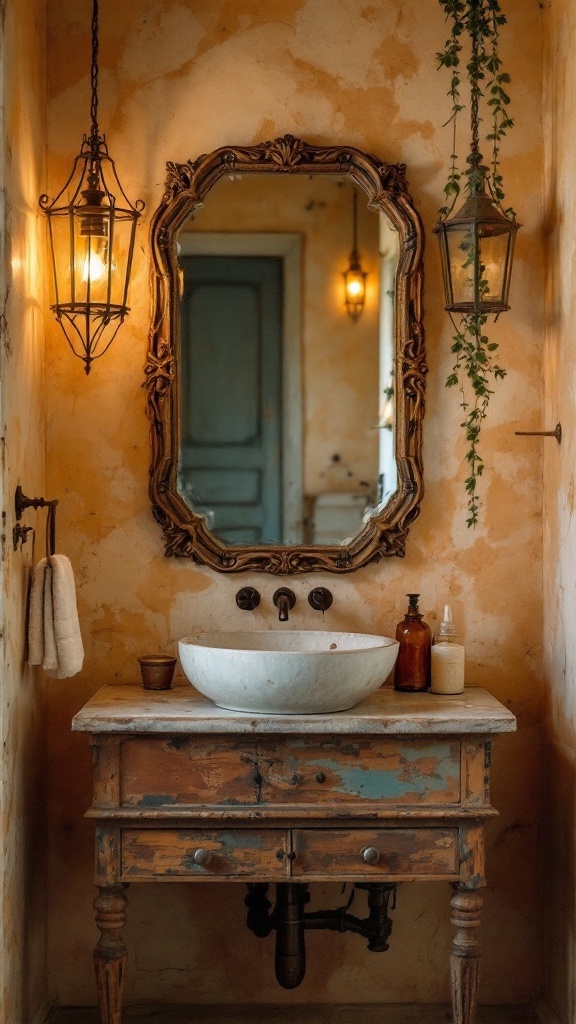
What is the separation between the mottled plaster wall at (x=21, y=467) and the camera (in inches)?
95.7

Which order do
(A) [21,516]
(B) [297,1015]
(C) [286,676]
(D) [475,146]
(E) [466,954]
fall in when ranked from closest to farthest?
1. (C) [286,676]
2. (E) [466,954]
3. (A) [21,516]
4. (D) [475,146]
5. (B) [297,1015]

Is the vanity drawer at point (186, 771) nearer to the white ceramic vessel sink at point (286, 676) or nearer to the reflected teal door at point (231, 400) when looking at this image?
the white ceramic vessel sink at point (286, 676)

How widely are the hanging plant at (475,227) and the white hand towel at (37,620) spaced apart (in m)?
1.06

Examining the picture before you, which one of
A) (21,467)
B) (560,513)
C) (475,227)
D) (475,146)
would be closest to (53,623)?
(21,467)

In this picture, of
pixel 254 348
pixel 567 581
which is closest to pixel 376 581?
pixel 567 581

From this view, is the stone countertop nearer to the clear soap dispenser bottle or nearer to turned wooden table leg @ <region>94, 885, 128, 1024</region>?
the clear soap dispenser bottle

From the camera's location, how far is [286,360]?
2.88 meters

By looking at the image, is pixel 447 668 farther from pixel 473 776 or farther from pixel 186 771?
pixel 186 771

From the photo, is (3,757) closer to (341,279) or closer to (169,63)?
(341,279)

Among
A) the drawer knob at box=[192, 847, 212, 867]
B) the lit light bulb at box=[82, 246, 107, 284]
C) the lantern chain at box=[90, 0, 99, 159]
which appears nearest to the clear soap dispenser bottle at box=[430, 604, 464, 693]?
the drawer knob at box=[192, 847, 212, 867]

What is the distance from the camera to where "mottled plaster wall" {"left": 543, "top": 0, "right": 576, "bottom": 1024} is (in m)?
2.65

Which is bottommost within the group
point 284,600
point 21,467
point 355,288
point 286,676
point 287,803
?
point 287,803

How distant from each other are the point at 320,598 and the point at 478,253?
Result: 36.4 inches

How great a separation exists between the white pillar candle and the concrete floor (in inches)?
34.6
